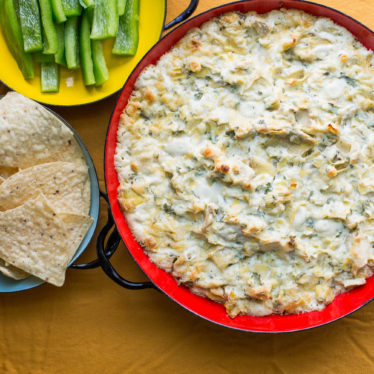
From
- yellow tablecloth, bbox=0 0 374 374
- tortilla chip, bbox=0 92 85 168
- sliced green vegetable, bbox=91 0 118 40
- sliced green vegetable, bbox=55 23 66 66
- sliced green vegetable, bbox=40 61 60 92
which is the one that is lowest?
yellow tablecloth, bbox=0 0 374 374

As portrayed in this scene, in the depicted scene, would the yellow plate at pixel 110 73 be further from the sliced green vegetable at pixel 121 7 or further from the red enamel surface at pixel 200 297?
the red enamel surface at pixel 200 297

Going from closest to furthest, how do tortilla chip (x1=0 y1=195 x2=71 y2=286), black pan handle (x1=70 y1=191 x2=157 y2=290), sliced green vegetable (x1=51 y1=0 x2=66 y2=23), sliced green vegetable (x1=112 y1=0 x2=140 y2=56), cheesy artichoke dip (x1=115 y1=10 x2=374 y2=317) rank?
cheesy artichoke dip (x1=115 y1=10 x2=374 y2=317), black pan handle (x1=70 y1=191 x2=157 y2=290), tortilla chip (x1=0 y1=195 x2=71 y2=286), sliced green vegetable (x1=51 y1=0 x2=66 y2=23), sliced green vegetable (x1=112 y1=0 x2=140 y2=56)

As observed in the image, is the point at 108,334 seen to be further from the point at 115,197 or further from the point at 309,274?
the point at 309,274

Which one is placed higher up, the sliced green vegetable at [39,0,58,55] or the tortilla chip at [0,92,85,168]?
the sliced green vegetable at [39,0,58,55]

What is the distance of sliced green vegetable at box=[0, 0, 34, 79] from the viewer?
285 cm

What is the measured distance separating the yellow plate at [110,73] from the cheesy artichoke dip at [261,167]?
0.53m

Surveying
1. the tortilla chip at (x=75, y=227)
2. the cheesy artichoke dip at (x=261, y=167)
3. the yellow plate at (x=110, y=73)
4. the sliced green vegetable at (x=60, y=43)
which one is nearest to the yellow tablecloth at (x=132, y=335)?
the yellow plate at (x=110, y=73)

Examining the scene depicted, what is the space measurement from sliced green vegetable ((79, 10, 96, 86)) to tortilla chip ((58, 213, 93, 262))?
2.75 feet

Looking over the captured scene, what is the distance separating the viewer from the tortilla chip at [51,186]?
2682 millimetres

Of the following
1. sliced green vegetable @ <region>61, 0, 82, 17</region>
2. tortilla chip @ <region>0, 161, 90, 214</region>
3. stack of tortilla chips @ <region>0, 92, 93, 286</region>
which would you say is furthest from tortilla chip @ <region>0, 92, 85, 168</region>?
sliced green vegetable @ <region>61, 0, 82, 17</region>

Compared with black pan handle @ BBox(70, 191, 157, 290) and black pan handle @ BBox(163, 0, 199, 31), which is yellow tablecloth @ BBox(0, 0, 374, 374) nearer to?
black pan handle @ BBox(163, 0, 199, 31)

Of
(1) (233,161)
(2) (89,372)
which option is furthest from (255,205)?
(2) (89,372)

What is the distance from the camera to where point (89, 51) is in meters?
2.90

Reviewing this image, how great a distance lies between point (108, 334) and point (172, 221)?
3.43 ft
